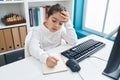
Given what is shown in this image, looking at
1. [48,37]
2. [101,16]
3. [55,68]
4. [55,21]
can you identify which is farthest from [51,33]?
[101,16]

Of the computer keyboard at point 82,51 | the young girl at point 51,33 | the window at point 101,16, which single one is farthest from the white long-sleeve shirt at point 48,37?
the window at point 101,16

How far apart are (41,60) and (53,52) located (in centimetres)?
19

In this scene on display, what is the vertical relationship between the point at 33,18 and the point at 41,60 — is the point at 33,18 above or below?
above

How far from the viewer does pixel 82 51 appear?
3.51 feet

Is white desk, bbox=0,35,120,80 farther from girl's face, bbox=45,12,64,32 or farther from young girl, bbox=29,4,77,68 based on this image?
girl's face, bbox=45,12,64,32

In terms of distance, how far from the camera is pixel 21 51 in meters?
1.98

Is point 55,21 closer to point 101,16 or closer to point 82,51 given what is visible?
point 82,51

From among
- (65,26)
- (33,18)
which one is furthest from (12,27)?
(65,26)

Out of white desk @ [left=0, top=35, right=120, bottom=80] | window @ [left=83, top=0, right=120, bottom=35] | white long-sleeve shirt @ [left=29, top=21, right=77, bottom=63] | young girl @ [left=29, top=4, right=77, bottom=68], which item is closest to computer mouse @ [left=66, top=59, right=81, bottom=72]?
white desk @ [left=0, top=35, right=120, bottom=80]

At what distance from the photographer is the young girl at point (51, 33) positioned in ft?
3.44

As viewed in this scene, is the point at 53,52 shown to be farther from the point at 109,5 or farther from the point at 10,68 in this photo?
the point at 109,5

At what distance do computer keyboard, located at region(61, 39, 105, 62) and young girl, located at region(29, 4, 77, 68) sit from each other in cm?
15

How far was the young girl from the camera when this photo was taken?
3.44 feet

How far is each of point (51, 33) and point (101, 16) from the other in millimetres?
1167
